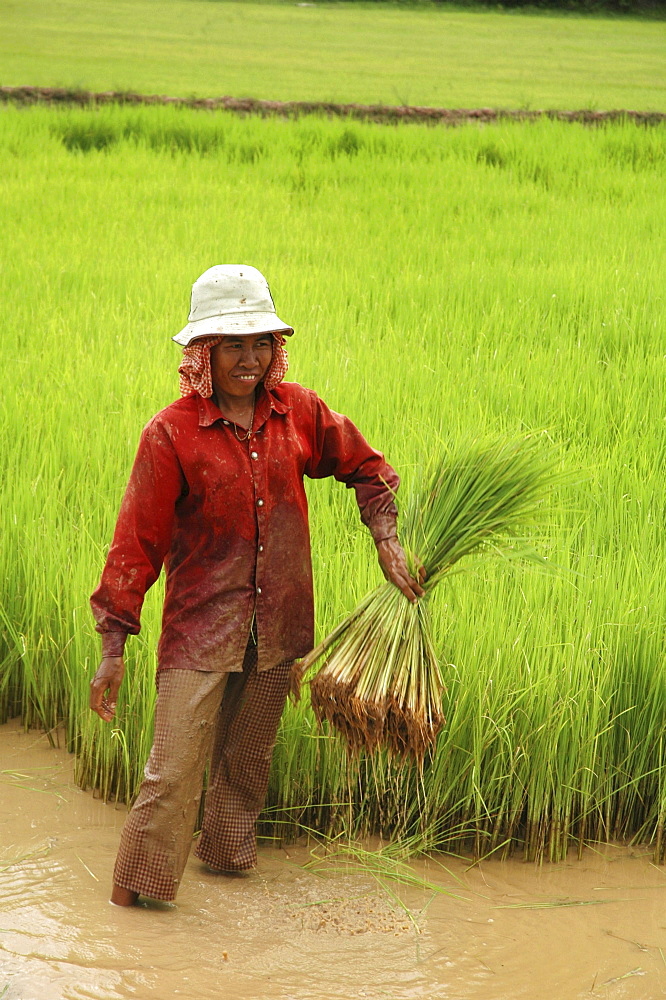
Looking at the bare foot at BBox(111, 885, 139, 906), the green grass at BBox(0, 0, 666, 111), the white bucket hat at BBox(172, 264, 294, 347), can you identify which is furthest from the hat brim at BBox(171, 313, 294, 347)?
the green grass at BBox(0, 0, 666, 111)

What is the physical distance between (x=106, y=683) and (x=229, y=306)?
72cm

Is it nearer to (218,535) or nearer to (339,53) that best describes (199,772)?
(218,535)

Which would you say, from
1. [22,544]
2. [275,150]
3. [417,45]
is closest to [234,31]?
[417,45]

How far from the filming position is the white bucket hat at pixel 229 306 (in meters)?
2.04

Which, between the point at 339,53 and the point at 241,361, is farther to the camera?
the point at 339,53

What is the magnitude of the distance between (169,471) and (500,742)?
936 millimetres

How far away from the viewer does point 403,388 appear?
4.35 meters

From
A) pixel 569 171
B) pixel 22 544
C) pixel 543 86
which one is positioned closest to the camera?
pixel 22 544

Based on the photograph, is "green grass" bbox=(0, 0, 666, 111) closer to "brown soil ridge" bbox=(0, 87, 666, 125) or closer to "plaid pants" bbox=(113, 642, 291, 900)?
"brown soil ridge" bbox=(0, 87, 666, 125)

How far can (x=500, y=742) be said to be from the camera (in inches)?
94.3

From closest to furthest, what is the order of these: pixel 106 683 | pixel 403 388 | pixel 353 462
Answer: pixel 106 683 < pixel 353 462 < pixel 403 388

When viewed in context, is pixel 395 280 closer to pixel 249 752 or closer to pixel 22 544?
pixel 22 544

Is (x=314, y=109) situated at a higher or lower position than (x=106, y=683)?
higher

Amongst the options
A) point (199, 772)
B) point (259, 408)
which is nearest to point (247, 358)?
point (259, 408)
